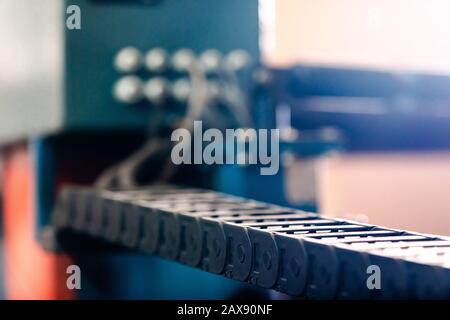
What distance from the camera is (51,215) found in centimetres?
78

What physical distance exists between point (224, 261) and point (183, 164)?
0.36 m

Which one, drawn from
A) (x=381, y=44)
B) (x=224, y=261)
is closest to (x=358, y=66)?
(x=381, y=44)

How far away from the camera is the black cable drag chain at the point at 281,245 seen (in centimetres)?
34

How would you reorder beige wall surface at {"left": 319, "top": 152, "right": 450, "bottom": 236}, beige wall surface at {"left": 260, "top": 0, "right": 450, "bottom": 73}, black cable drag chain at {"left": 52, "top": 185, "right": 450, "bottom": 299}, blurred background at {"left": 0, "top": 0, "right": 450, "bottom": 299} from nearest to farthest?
1. black cable drag chain at {"left": 52, "top": 185, "right": 450, "bottom": 299}
2. blurred background at {"left": 0, "top": 0, "right": 450, "bottom": 299}
3. beige wall surface at {"left": 260, "top": 0, "right": 450, "bottom": 73}
4. beige wall surface at {"left": 319, "top": 152, "right": 450, "bottom": 236}

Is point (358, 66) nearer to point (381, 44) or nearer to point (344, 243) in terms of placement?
point (381, 44)

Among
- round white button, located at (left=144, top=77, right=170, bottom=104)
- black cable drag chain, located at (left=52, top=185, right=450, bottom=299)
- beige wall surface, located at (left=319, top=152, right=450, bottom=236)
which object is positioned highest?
round white button, located at (left=144, top=77, right=170, bottom=104)

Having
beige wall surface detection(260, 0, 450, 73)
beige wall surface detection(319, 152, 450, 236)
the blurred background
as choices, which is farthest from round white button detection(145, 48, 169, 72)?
beige wall surface detection(319, 152, 450, 236)

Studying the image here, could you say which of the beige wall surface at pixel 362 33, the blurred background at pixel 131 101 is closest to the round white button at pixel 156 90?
the blurred background at pixel 131 101

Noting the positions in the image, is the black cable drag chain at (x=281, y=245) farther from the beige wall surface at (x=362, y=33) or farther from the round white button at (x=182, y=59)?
the beige wall surface at (x=362, y=33)

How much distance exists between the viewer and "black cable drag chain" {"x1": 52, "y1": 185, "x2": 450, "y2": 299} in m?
0.34

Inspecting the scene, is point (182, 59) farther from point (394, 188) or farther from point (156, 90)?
point (394, 188)

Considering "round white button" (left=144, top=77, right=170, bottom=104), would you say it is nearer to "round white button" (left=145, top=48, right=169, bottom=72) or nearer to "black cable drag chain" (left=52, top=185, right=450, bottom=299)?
"round white button" (left=145, top=48, right=169, bottom=72)

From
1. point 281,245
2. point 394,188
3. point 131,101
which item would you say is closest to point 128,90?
point 131,101

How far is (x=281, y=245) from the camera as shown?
39cm
